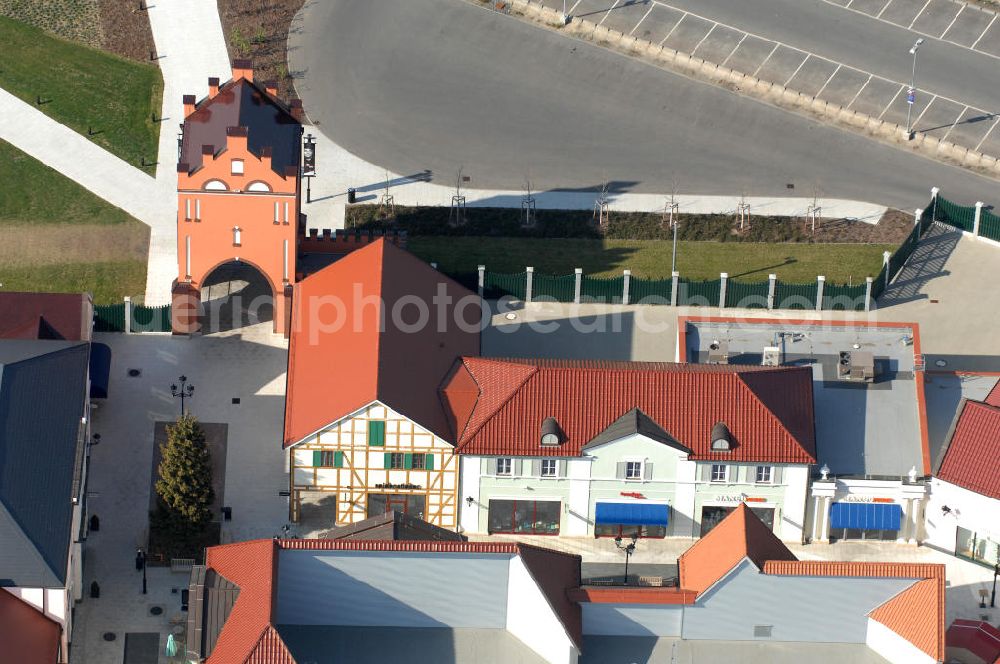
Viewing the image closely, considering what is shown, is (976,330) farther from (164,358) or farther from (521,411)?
(164,358)

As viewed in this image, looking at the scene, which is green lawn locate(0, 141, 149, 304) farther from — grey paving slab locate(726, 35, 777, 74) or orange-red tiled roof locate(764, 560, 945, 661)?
orange-red tiled roof locate(764, 560, 945, 661)

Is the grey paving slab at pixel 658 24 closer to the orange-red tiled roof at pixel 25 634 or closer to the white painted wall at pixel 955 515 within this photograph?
the white painted wall at pixel 955 515

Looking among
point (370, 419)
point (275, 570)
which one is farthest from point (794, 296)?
point (275, 570)

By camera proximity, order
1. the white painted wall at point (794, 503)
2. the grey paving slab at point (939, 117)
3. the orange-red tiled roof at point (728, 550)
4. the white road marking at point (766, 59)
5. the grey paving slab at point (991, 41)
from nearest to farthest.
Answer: the orange-red tiled roof at point (728, 550), the white painted wall at point (794, 503), the grey paving slab at point (939, 117), the white road marking at point (766, 59), the grey paving slab at point (991, 41)

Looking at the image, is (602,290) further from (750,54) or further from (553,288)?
(750,54)

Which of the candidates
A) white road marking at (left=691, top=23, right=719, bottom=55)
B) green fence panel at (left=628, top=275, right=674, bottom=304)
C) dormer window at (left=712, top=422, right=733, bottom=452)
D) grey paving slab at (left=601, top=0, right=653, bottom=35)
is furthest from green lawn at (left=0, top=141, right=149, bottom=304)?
white road marking at (left=691, top=23, right=719, bottom=55)

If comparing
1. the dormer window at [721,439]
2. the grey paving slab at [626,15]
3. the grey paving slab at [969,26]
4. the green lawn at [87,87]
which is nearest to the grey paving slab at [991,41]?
the grey paving slab at [969,26]
